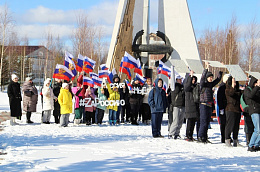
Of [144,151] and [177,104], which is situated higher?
[177,104]

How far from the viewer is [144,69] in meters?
18.2

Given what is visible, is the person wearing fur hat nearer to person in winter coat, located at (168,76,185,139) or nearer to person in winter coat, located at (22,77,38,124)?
person in winter coat, located at (22,77,38,124)

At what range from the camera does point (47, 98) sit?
37.0ft

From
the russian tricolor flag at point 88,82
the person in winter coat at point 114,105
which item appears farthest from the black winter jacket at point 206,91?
the russian tricolor flag at point 88,82

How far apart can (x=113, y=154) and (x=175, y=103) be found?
294 cm

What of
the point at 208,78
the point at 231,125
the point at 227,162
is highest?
the point at 208,78

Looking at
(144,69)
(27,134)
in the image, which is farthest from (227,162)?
(144,69)

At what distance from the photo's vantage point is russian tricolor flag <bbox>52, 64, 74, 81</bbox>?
1120 centimetres

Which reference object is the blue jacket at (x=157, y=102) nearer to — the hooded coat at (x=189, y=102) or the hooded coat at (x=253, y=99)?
the hooded coat at (x=189, y=102)

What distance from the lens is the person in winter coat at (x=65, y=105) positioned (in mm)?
10312

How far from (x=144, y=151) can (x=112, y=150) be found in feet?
1.95

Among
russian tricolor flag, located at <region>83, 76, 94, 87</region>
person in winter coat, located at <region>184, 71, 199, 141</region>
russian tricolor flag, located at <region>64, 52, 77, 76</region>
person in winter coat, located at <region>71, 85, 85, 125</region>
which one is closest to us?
person in winter coat, located at <region>184, 71, 199, 141</region>

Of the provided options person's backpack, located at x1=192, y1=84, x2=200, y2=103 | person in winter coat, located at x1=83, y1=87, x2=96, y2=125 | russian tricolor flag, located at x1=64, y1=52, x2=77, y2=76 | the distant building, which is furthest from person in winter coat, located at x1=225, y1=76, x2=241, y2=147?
the distant building

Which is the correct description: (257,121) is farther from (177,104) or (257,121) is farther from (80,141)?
(80,141)
